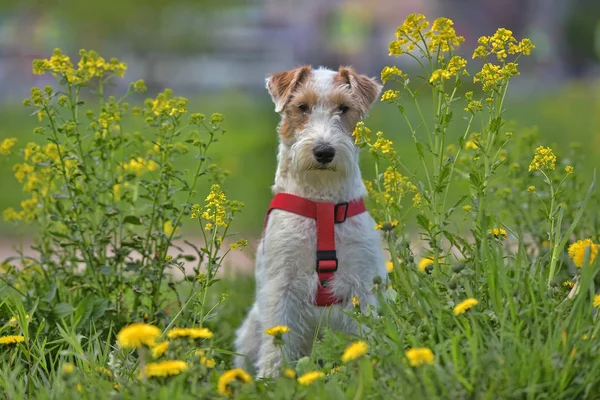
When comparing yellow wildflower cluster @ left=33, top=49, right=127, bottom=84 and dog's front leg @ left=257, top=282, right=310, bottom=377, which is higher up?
yellow wildflower cluster @ left=33, top=49, right=127, bottom=84

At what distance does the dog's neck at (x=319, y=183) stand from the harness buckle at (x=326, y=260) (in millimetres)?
279

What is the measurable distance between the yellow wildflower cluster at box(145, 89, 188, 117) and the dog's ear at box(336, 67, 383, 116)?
82cm

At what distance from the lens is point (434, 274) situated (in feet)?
12.2

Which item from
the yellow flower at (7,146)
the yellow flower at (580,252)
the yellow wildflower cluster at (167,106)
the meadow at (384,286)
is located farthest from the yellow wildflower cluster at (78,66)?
the yellow flower at (580,252)

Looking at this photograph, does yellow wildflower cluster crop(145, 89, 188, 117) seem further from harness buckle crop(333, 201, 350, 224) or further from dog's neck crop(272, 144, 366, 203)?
harness buckle crop(333, 201, 350, 224)

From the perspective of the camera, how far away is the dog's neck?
14.2 ft

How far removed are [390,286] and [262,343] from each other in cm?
84

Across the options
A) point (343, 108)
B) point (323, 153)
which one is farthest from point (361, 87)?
point (323, 153)

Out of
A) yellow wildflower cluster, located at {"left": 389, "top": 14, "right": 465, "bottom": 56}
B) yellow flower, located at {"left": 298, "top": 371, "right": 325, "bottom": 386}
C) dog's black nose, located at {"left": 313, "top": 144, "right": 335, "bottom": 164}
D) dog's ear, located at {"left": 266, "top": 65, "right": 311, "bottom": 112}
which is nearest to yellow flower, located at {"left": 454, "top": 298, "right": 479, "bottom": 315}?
yellow flower, located at {"left": 298, "top": 371, "right": 325, "bottom": 386}

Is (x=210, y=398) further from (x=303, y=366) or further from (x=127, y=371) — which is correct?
(x=127, y=371)

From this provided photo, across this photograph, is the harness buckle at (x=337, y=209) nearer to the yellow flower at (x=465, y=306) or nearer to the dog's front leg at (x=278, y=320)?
the dog's front leg at (x=278, y=320)

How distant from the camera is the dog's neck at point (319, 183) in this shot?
4.32 meters

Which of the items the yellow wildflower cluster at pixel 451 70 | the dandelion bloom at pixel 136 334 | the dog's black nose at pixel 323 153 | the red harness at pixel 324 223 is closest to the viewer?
the dandelion bloom at pixel 136 334

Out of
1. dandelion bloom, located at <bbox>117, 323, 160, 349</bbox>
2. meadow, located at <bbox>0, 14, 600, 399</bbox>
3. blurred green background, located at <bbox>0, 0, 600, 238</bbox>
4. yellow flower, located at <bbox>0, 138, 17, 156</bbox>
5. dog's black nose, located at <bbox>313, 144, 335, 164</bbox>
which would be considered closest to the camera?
dandelion bloom, located at <bbox>117, 323, 160, 349</bbox>
